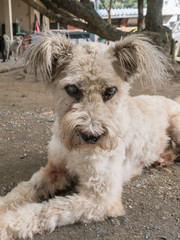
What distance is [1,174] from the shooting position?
3.44m

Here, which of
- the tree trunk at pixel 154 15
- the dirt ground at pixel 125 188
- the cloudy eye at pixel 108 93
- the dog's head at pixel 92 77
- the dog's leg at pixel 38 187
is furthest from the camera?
the tree trunk at pixel 154 15

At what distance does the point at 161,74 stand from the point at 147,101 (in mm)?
1083

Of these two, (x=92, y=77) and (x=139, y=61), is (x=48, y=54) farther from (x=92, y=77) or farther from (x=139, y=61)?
(x=139, y=61)

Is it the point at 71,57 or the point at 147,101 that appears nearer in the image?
the point at 71,57

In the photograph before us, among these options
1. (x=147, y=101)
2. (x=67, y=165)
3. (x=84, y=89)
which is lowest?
(x=67, y=165)

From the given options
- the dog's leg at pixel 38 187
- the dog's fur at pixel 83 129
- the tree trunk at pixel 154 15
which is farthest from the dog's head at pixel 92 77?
the tree trunk at pixel 154 15

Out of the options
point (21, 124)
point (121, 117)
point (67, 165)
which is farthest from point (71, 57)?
point (21, 124)

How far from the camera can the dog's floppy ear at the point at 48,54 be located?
2.60 m

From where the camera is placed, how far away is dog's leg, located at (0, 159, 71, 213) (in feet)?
9.23

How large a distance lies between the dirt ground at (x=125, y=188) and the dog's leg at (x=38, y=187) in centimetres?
33

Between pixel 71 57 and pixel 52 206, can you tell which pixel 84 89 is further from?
pixel 52 206

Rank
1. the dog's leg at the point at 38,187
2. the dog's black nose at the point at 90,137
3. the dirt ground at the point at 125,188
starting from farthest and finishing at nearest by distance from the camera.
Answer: the dog's leg at the point at 38,187, the dirt ground at the point at 125,188, the dog's black nose at the point at 90,137

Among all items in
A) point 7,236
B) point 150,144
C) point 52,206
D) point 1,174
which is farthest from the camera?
point 150,144

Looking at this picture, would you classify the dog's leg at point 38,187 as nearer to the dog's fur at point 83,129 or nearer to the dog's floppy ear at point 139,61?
the dog's fur at point 83,129
